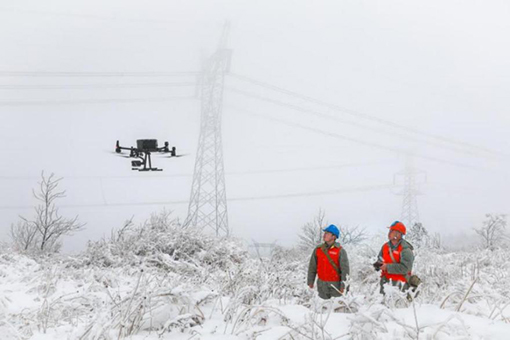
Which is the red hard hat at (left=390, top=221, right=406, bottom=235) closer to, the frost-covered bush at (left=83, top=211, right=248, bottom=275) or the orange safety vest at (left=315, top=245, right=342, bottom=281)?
the orange safety vest at (left=315, top=245, right=342, bottom=281)

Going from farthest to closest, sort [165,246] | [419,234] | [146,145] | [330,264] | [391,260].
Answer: [419,234] → [146,145] → [165,246] → [391,260] → [330,264]

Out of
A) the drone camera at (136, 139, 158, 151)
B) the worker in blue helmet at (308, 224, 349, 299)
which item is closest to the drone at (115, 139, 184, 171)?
the drone camera at (136, 139, 158, 151)

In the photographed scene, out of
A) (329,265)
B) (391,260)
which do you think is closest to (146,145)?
(329,265)

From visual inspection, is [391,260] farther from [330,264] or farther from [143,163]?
[143,163]

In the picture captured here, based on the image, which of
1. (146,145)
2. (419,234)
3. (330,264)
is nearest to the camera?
(330,264)

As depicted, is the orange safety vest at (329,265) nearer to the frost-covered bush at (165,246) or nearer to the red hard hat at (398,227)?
the red hard hat at (398,227)

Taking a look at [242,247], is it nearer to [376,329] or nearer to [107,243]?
[107,243]

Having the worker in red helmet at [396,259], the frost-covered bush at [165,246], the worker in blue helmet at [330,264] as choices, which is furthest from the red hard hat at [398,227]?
the frost-covered bush at [165,246]
